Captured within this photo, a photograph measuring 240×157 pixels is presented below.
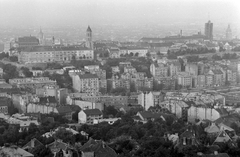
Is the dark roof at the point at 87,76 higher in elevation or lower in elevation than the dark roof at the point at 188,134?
higher

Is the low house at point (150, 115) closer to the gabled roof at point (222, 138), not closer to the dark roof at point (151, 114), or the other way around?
the dark roof at point (151, 114)

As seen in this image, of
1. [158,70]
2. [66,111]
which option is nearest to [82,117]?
[66,111]

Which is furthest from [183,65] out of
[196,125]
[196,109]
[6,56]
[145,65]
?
[196,125]

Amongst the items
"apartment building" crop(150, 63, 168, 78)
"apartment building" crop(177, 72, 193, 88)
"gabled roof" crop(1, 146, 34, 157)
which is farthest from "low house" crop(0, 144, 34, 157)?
"apartment building" crop(150, 63, 168, 78)

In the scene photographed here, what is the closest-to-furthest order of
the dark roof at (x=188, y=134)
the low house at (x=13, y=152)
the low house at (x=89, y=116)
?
the low house at (x=13, y=152), the dark roof at (x=188, y=134), the low house at (x=89, y=116)

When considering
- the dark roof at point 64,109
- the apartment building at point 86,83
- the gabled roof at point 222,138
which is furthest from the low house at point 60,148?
the apartment building at point 86,83

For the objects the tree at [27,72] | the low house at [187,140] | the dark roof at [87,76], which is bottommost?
the low house at [187,140]

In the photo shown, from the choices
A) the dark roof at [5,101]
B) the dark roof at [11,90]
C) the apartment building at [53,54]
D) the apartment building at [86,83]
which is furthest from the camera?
the apartment building at [53,54]

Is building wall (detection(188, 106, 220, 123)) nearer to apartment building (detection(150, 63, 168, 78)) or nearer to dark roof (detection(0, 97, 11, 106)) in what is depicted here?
dark roof (detection(0, 97, 11, 106))

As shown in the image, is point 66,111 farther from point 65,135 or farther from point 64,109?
point 65,135
